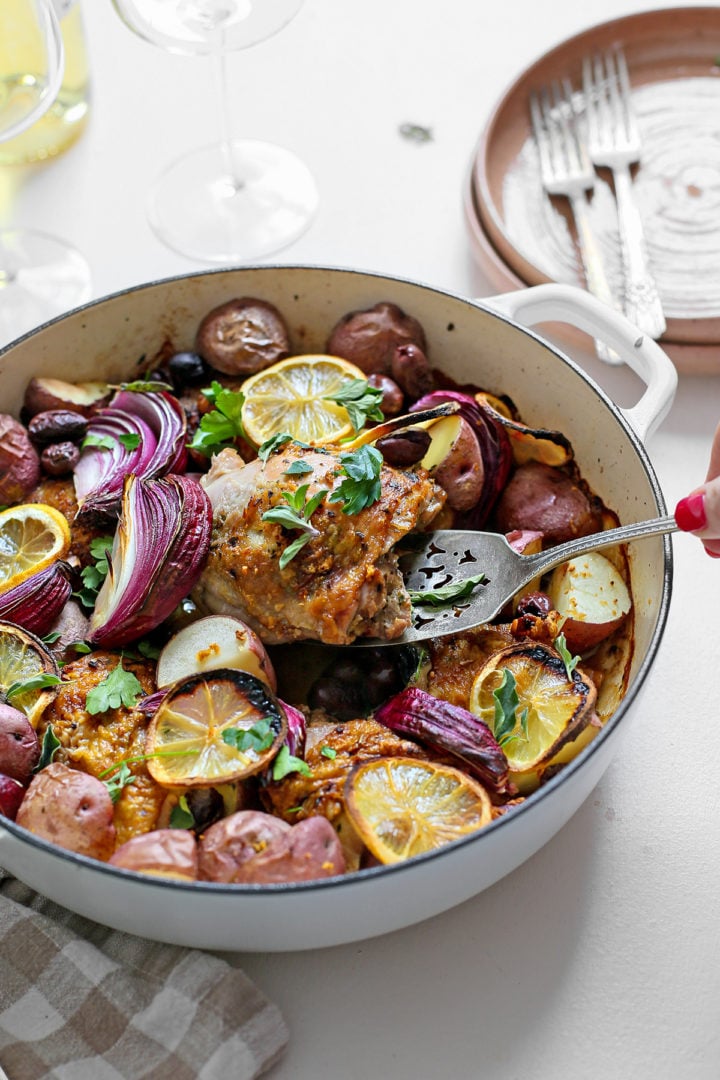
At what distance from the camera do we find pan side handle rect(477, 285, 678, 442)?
238cm

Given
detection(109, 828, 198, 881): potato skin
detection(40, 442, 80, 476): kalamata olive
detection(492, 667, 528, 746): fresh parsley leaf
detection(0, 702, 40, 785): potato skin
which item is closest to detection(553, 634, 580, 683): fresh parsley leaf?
detection(492, 667, 528, 746): fresh parsley leaf

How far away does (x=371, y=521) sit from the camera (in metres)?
2.22

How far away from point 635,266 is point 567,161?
0.43m

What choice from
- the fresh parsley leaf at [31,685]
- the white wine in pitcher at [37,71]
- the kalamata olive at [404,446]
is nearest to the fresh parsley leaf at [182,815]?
the fresh parsley leaf at [31,685]

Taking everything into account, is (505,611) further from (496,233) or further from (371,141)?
(371,141)

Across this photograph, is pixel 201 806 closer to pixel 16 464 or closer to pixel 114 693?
pixel 114 693

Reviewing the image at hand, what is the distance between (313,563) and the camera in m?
2.21

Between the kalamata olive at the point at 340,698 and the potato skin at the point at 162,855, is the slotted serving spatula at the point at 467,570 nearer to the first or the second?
the kalamata olive at the point at 340,698

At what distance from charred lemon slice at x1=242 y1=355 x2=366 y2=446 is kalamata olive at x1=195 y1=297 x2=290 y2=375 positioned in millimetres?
57

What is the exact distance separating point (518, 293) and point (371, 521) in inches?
27.0

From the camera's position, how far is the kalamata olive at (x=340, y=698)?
7.38 ft

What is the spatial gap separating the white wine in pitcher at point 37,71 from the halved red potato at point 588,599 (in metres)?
1.66

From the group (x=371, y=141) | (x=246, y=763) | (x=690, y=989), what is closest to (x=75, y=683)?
(x=246, y=763)

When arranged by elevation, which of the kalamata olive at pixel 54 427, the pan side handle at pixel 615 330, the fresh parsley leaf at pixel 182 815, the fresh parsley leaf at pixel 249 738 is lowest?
the fresh parsley leaf at pixel 182 815
